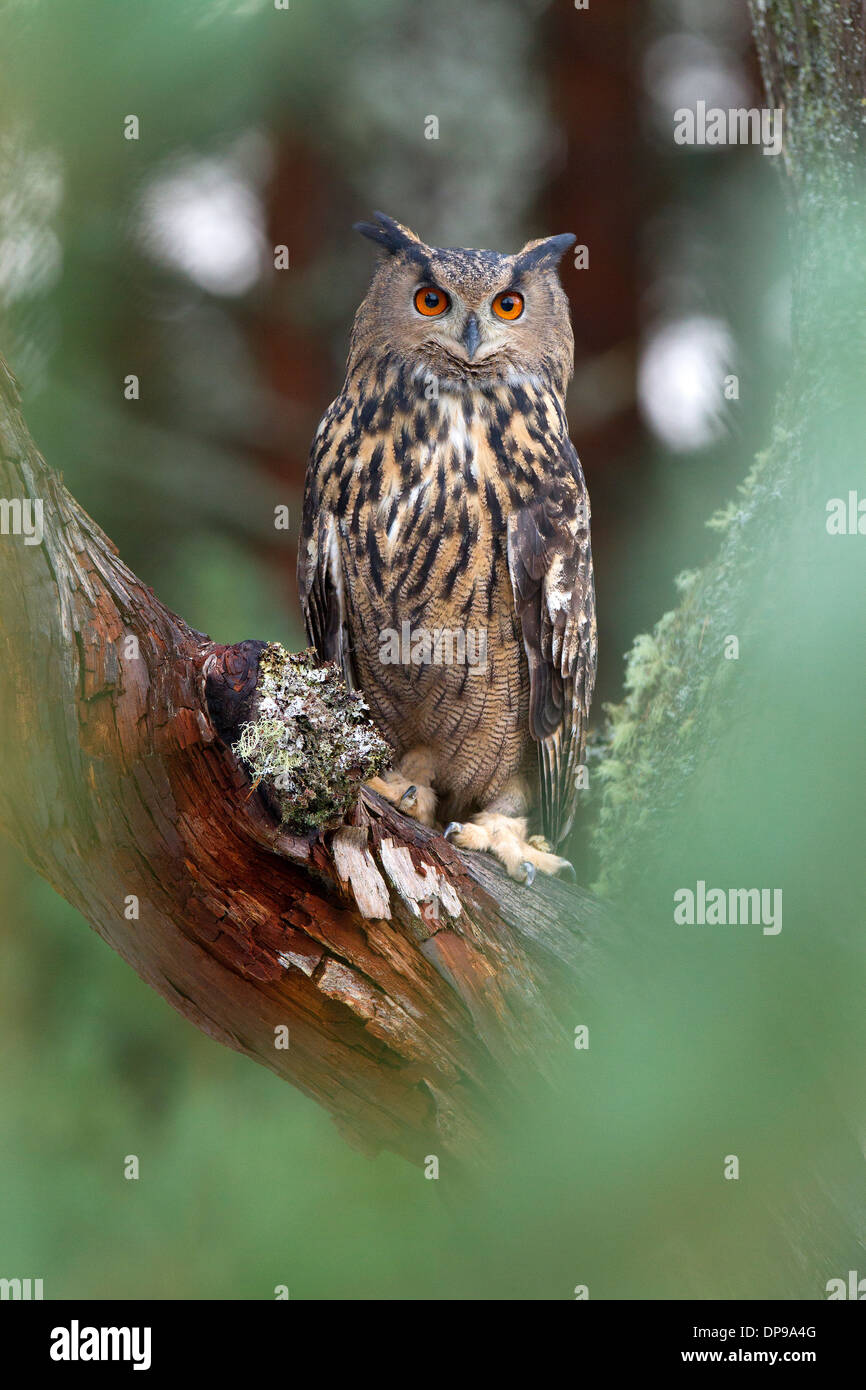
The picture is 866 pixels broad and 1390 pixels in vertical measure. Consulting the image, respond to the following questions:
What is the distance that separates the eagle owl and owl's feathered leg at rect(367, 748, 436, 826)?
0.04 ft

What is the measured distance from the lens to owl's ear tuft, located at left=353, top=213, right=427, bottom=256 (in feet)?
6.01

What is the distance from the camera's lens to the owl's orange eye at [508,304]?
72.1 inches

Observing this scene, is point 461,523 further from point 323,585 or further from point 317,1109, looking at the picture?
point 317,1109

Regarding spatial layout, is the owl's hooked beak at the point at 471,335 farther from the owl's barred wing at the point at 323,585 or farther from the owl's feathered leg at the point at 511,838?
the owl's feathered leg at the point at 511,838

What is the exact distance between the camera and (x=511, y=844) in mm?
1763

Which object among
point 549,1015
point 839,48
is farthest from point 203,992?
point 839,48

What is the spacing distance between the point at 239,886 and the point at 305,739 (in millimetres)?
211

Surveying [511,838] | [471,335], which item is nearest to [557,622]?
[511,838]

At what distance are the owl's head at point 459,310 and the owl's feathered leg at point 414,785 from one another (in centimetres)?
71

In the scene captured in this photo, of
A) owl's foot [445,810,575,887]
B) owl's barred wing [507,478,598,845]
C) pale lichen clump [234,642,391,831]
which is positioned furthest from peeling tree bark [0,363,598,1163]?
owl's barred wing [507,478,598,845]

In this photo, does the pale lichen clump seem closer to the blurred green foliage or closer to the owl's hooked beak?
the blurred green foliage

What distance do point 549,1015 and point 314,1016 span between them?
269mm

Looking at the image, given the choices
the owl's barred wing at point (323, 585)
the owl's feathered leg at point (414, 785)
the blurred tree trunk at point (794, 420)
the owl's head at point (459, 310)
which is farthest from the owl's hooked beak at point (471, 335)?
the owl's feathered leg at point (414, 785)

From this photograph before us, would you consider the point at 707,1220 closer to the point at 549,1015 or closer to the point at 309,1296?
the point at 309,1296
